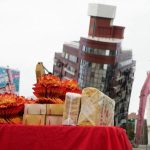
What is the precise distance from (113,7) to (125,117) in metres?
7.03

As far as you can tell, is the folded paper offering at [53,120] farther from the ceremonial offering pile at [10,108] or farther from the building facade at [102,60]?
the building facade at [102,60]

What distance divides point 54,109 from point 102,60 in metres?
21.7

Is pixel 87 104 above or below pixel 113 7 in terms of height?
below

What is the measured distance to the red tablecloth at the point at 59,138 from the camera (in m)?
1.90

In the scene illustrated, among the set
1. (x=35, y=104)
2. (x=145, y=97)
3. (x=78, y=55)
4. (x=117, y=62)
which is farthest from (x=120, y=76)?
(x=35, y=104)

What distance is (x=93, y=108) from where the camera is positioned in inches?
79.3

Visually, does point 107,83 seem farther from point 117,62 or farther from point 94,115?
point 94,115

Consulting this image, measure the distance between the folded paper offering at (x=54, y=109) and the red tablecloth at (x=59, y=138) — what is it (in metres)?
0.17

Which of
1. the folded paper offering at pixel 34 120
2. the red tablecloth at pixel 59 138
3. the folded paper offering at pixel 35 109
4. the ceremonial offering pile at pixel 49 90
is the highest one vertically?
the ceremonial offering pile at pixel 49 90

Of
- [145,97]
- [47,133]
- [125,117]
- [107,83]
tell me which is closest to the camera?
[47,133]

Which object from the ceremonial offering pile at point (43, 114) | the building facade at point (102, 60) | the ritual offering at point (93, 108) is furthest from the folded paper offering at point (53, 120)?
the building facade at point (102, 60)

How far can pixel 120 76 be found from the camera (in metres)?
25.2

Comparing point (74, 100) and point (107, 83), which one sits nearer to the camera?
point (74, 100)

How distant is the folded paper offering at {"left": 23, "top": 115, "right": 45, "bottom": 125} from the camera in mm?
2039
